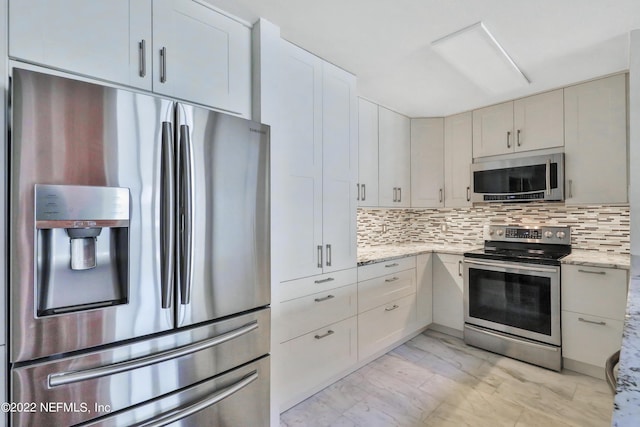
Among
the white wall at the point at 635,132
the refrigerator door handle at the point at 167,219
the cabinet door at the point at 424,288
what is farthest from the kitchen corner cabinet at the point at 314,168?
the white wall at the point at 635,132

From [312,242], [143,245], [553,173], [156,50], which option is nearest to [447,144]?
[553,173]

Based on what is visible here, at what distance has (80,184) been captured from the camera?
3.61 ft

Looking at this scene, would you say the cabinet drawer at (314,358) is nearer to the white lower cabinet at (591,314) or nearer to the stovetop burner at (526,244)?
the stovetop burner at (526,244)

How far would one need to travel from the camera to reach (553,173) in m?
2.75

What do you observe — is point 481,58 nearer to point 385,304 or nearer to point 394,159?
point 394,159

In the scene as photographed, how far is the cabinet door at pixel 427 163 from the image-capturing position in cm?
349

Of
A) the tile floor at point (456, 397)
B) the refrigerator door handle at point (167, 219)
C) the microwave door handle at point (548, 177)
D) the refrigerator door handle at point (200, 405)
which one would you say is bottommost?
the tile floor at point (456, 397)

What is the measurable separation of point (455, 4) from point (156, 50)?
154 cm

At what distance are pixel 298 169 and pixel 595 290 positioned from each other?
7.91ft

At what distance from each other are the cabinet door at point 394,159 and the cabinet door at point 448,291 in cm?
76

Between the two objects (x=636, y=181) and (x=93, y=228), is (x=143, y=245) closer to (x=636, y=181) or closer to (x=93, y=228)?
(x=93, y=228)

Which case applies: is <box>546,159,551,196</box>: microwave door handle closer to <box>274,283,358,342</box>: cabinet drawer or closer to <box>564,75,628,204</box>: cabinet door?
<box>564,75,628,204</box>: cabinet door

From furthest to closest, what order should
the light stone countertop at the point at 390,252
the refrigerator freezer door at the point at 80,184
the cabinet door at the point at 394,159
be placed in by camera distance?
the cabinet door at the point at 394,159 → the light stone countertop at the point at 390,252 → the refrigerator freezer door at the point at 80,184

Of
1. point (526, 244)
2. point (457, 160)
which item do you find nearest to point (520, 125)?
point (457, 160)
